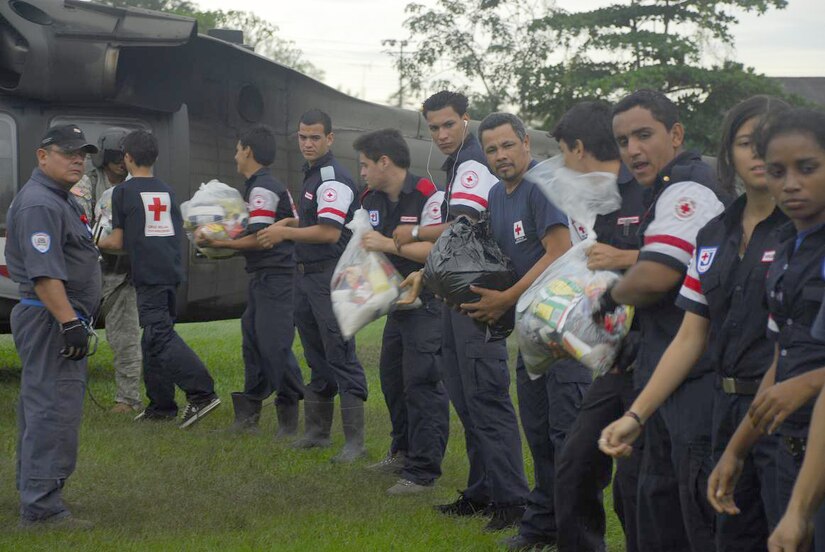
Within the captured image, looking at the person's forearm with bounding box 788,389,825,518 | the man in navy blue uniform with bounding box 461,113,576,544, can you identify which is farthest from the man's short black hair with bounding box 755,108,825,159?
the man in navy blue uniform with bounding box 461,113,576,544

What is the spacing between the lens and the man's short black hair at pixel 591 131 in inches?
189

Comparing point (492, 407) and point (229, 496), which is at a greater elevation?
point (492, 407)

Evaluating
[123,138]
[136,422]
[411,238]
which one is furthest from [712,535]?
[123,138]

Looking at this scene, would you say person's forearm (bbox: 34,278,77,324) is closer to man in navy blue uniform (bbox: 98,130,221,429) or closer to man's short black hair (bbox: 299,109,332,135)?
man's short black hair (bbox: 299,109,332,135)

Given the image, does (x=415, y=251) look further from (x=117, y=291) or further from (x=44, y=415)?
(x=117, y=291)

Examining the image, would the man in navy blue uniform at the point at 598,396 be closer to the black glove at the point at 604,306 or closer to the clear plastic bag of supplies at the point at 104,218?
the black glove at the point at 604,306

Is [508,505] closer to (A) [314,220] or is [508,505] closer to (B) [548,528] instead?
(B) [548,528]

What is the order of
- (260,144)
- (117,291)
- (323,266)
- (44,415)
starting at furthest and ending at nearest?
(117,291), (260,144), (323,266), (44,415)

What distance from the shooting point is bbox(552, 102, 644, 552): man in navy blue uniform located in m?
4.34

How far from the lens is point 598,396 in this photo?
457 centimetres

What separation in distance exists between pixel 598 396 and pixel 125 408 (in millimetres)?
5537

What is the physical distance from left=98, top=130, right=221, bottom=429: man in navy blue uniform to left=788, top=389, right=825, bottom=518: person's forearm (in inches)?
249

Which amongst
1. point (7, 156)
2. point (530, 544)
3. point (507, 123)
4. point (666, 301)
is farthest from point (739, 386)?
point (7, 156)

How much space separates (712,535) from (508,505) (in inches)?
85.2
